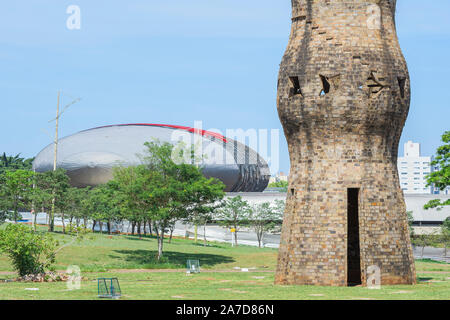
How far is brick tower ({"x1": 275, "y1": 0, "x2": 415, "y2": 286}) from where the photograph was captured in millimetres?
24844

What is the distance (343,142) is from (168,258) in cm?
2337

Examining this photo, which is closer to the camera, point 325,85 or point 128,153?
point 325,85

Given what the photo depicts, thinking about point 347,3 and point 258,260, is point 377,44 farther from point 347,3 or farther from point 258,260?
point 258,260

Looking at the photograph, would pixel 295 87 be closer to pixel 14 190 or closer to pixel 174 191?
pixel 174 191

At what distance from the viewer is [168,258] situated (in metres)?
45.9

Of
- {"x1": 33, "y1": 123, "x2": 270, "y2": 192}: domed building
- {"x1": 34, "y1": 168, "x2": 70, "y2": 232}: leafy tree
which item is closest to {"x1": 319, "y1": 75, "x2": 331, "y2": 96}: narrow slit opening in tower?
{"x1": 34, "y1": 168, "x2": 70, "y2": 232}: leafy tree

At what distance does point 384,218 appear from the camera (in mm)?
25172

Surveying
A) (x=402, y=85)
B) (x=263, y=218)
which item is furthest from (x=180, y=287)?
(x=263, y=218)

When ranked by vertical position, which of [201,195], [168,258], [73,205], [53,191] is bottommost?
[168,258]

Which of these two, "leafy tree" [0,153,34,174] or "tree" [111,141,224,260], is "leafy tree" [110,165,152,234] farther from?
"leafy tree" [0,153,34,174]

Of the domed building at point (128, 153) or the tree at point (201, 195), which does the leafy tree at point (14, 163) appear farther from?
the tree at point (201, 195)

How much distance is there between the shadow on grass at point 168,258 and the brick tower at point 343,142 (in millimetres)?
16505
